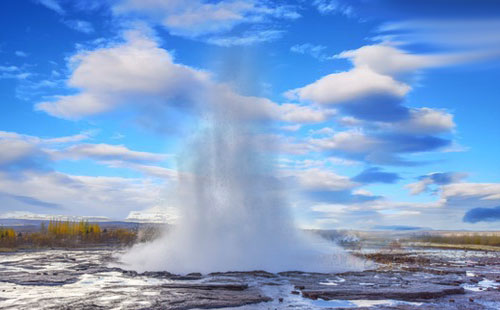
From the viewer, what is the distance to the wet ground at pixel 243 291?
18.6 meters

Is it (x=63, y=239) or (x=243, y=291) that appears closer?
(x=243, y=291)

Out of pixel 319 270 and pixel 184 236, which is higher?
pixel 184 236

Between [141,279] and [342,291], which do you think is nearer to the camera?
[342,291]

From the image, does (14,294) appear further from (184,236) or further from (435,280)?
(435,280)

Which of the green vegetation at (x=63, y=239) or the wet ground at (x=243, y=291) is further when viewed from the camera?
the green vegetation at (x=63, y=239)

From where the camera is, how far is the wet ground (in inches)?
734

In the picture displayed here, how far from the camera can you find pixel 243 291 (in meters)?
21.6

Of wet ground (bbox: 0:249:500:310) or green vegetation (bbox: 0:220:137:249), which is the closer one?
wet ground (bbox: 0:249:500:310)

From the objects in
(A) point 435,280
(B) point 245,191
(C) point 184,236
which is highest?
(B) point 245,191

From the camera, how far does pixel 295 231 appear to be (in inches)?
1491

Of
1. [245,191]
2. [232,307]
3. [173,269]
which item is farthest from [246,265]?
[232,307]

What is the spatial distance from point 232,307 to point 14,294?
1058 centimetres

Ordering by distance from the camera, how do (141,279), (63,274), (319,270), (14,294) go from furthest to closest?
(319,270) < (63,274) < (141,279) < (14,294)

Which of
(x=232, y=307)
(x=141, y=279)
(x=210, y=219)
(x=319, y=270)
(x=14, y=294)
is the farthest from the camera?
(x=210, y=219)
